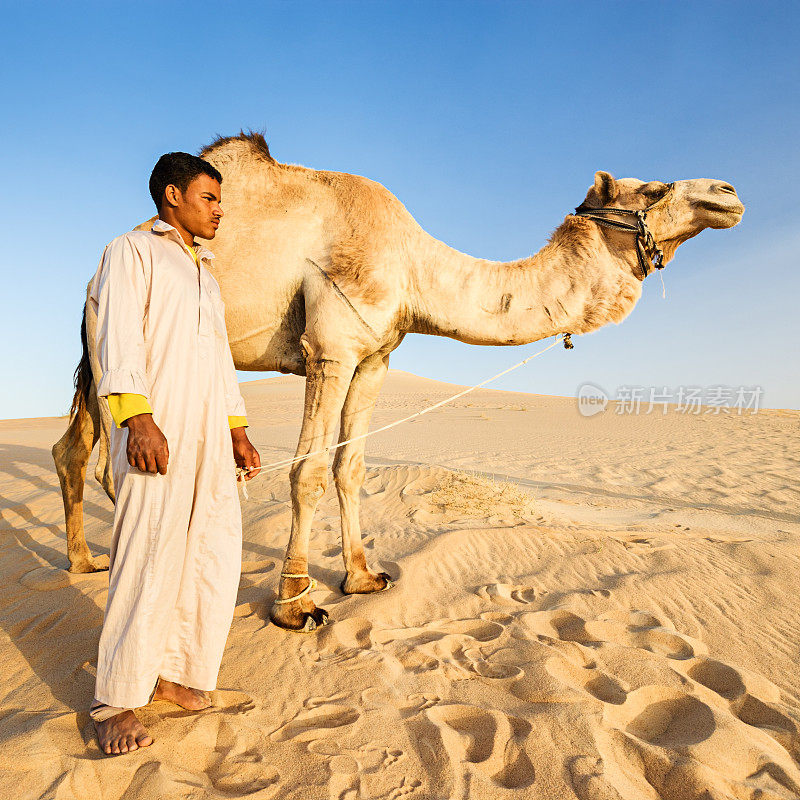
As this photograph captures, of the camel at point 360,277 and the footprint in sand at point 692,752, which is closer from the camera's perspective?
the footprint in sand at point 692,752

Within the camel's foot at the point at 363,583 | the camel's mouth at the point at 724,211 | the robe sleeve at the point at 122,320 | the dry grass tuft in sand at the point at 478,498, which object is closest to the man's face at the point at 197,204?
the robe sleeve at the point at 122,320

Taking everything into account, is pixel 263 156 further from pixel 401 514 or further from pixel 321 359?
pixel 401 514

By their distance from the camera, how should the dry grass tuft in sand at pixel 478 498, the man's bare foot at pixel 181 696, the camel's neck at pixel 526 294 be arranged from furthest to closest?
1. the dry grass tuft in sand at pixel 478 498
2. the camel's neck at pixel 526 294
3. the man's bare foot at pixel 181 696

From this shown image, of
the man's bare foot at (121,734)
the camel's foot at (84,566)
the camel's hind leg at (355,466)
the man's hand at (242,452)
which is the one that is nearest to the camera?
the man's bare foot at (121,734)

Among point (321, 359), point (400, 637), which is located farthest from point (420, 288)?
point (400, 637)

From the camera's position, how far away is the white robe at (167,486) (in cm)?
215

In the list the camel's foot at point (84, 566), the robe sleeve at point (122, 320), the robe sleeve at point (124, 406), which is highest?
the robe sleeve at point (122, 320)

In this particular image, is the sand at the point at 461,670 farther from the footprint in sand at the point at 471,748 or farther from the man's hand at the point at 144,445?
the man's hand at the point at 144,445

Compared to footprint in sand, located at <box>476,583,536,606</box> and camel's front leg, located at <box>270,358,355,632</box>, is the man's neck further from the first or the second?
footprint in sand, located at <box>476,583,536,606</box>

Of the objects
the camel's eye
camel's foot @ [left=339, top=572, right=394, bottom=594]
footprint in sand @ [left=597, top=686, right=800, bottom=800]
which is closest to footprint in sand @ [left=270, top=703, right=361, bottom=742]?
footprint in sand @ [left=597, top=686, right=800, bottom=800]

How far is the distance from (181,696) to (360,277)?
2536 mm

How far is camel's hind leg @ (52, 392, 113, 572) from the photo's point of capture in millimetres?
4395

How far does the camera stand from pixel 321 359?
3547 mm

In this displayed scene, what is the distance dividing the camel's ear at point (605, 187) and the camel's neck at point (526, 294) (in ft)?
0.65
